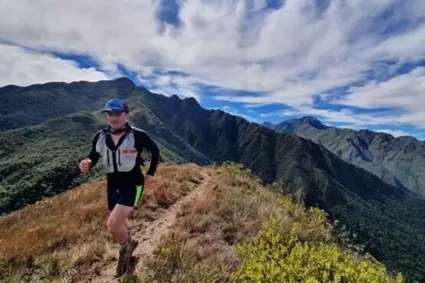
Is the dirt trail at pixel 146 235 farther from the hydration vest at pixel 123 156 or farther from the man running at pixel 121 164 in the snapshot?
the hydration vest at pixel 123 156

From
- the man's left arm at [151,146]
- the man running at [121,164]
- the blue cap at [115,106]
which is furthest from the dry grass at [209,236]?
the blue cap at [115,106]

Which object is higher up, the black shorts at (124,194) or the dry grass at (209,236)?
the black shorts at (124,194)

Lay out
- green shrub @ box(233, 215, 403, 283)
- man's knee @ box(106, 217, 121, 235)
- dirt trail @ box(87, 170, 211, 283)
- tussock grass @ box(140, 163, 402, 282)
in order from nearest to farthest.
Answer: green shrub @ box(233, 215, 403, 283) → tussock grass @ box(140, 163, 402, 282) → man's knee @ box(106, 217, 121, 235) → dirt trail @ box(87, 170, 211, 283)

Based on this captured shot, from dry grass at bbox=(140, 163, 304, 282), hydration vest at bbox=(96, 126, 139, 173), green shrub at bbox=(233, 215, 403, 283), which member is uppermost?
hydration vest at bbox=(96, 126, 139, 173)

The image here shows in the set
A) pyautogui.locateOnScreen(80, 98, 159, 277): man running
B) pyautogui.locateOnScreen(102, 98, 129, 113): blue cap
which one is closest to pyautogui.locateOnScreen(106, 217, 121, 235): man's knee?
pyautogui.locateOnScreen(80, 98, 159, 277): man running

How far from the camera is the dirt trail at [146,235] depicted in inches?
238

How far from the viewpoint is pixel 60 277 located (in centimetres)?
576

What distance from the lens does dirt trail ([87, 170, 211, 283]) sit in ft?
19.8

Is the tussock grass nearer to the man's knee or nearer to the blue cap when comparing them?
the man's knee

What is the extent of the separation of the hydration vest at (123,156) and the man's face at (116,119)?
0.58 feet

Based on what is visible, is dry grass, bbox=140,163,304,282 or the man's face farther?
the man's face

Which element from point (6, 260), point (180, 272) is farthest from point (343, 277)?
point (6, 260)

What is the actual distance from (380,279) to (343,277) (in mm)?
516

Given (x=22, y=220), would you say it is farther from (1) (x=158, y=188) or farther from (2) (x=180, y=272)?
(2) (x=180, y=272)
